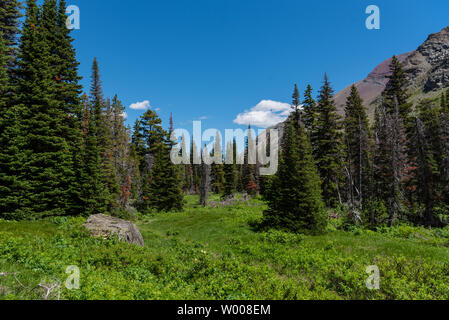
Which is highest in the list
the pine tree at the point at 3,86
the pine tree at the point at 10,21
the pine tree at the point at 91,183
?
the pine tree at the point at 10,21

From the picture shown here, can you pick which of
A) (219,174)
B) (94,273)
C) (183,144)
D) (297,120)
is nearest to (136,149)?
(183,144)

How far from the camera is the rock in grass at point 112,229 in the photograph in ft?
41.4

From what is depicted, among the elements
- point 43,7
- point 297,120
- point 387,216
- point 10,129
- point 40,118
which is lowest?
point 387,216

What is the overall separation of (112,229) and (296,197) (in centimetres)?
1305

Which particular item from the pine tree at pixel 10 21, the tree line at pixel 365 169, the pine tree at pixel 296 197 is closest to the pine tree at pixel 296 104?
the tree line at pixel 365 169

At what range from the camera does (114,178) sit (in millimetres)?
28703

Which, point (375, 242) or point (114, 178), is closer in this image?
point (375, 242)

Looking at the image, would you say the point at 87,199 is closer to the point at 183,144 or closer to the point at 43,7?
the point at 43,7

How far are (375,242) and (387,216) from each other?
10.6m

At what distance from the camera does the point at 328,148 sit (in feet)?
97.1

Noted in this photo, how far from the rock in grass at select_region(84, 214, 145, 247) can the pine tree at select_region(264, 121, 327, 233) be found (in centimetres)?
1041

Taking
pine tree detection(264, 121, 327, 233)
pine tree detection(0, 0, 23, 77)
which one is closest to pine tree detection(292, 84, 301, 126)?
pine tree detection(264, 121, 327, 233)

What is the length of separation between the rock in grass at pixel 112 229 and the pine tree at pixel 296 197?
1041 cm

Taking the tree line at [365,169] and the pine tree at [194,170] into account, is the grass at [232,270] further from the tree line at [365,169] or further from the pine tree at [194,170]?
the pine tree at [194,170]
